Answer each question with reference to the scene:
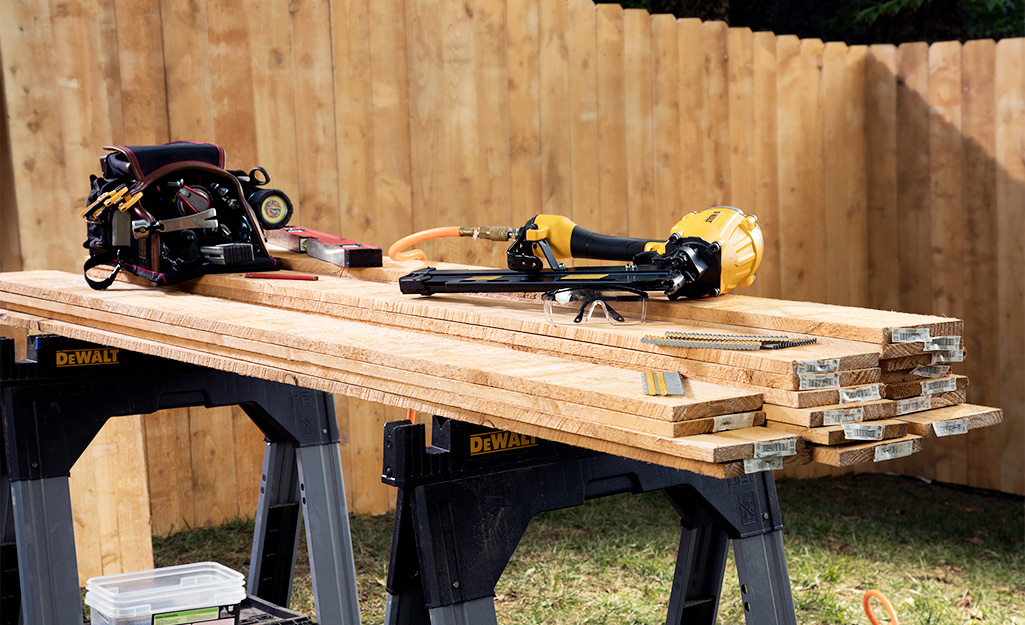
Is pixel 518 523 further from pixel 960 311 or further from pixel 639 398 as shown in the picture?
pixel 960 311

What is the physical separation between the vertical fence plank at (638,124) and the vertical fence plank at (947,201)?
1.58 meters

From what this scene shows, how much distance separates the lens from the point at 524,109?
494 centimetres

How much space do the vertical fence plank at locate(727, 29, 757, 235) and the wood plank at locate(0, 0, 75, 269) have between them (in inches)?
127

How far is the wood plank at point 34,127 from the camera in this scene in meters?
3.80

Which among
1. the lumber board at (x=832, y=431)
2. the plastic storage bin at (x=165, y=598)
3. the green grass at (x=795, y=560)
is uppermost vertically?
the lumber board at (x=832, y=431)

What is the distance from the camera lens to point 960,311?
5723 millimetres

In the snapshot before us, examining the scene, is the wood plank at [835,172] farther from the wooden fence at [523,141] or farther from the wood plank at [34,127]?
the wood plank at [34,127]

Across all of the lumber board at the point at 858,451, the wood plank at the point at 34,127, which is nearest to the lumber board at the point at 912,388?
the lumber board at the point at 858,451

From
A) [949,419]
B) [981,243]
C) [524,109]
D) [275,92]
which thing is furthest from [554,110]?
[949,419]

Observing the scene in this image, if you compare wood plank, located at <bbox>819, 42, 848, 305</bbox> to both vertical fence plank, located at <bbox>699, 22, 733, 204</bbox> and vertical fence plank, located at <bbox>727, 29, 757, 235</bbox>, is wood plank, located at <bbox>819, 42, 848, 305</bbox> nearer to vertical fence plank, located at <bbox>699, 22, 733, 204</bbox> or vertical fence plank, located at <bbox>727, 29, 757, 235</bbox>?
vertical fence plank, located at <bbox>727, 29, 757, 235</bbox>

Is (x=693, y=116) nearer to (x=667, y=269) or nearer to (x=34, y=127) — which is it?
(x=34, y=127)

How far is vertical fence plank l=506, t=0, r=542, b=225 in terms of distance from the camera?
487 cm

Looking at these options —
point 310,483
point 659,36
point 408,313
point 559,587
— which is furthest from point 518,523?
point 659,36

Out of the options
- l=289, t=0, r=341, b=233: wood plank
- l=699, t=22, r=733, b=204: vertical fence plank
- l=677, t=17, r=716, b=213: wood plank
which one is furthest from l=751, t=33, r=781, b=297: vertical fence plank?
l=289, t=0, r=341, b=233: wood plank
